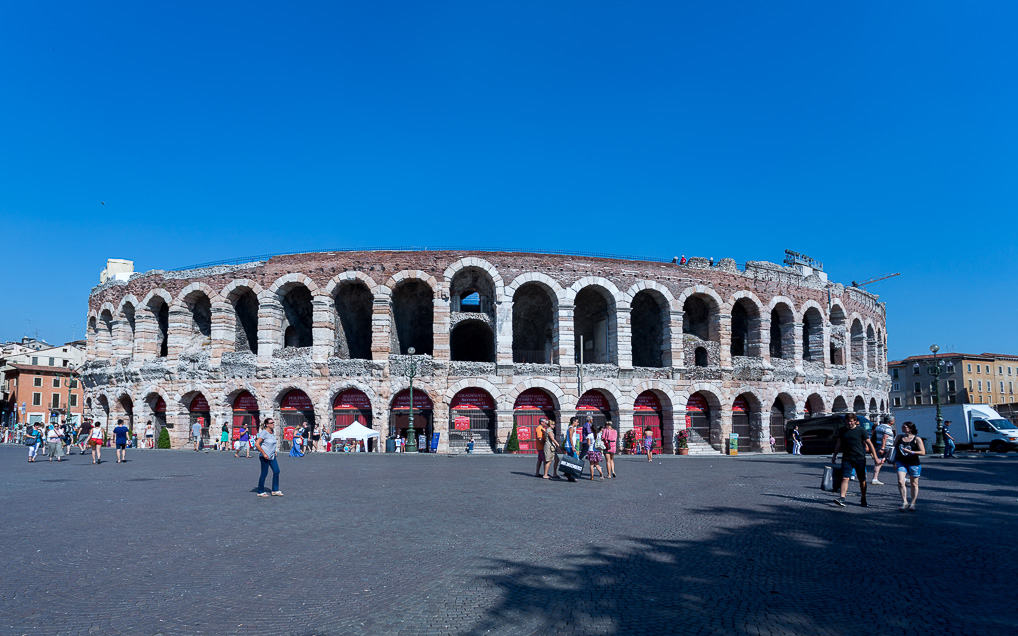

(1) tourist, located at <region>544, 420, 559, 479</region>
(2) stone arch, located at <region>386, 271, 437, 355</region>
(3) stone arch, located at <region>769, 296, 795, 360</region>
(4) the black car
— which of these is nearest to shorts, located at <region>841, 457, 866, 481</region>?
(1) tourist, located at <region>544, 420, 559, 479</region>

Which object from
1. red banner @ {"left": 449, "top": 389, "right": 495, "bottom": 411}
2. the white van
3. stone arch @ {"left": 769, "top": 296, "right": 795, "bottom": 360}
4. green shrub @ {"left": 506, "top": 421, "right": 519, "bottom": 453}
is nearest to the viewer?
green shrub @ {"left": 506, "top": 421, "right": 519, "bottom": 453}

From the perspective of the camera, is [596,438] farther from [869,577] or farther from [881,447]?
[869,577]

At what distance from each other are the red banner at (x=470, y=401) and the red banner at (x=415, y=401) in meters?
1.24

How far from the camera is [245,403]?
3294cm

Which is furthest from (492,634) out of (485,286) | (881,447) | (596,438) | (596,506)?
(485,286)

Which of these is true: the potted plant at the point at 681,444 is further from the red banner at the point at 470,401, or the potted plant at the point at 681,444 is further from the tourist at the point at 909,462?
the tourist at the point at 909,462

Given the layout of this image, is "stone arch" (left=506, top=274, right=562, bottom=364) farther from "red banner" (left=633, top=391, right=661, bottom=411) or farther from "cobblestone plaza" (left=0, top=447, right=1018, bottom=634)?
"cobblestone plaza" (left=0, top=447, right=1018, bottom=634)

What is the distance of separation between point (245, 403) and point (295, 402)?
277 centimetres

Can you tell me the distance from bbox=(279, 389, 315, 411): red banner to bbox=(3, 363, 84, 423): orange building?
44091mm

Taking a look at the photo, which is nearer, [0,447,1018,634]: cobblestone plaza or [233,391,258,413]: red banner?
[0,447,1018,634]: cobblestone plaza

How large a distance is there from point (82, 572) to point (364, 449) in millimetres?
23573

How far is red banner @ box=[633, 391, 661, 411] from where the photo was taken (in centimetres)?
3338

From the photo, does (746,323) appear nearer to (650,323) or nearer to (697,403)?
(650,323)

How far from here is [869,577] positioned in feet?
22.6
